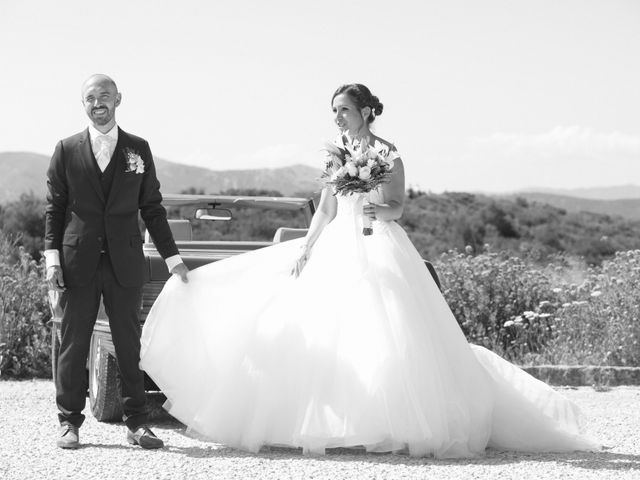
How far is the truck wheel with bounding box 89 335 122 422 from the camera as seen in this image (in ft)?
23.6

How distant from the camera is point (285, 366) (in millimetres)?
6098

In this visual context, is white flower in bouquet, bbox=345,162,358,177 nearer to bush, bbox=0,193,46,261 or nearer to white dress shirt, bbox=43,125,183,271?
white dress shirt, bbox=43,125,183,271

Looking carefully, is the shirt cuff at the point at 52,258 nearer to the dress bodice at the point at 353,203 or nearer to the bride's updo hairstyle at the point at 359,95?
the dress bodice at the point at 353,203

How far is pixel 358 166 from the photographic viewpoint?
6262mm

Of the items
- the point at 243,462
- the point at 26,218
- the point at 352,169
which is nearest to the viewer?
the point at 243,462

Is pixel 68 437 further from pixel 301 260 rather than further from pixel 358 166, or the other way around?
pixel 358 166

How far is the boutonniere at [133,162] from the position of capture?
20.6ft

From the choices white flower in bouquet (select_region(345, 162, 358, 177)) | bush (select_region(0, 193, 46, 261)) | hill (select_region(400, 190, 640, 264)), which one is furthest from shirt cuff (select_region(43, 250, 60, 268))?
hill (select_region(400, 190, 640, 264))

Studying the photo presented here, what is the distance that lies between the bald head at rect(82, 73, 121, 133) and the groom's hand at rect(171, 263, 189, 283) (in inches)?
37.7

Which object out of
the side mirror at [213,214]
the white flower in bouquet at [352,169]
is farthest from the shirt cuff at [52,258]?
the side mirror at [213,214]

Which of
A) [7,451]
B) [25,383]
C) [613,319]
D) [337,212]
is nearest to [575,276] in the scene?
[613,319]

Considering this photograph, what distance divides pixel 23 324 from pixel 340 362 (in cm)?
605

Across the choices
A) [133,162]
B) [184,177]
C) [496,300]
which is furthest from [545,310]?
[184,177]

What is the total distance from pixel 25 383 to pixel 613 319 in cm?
600
